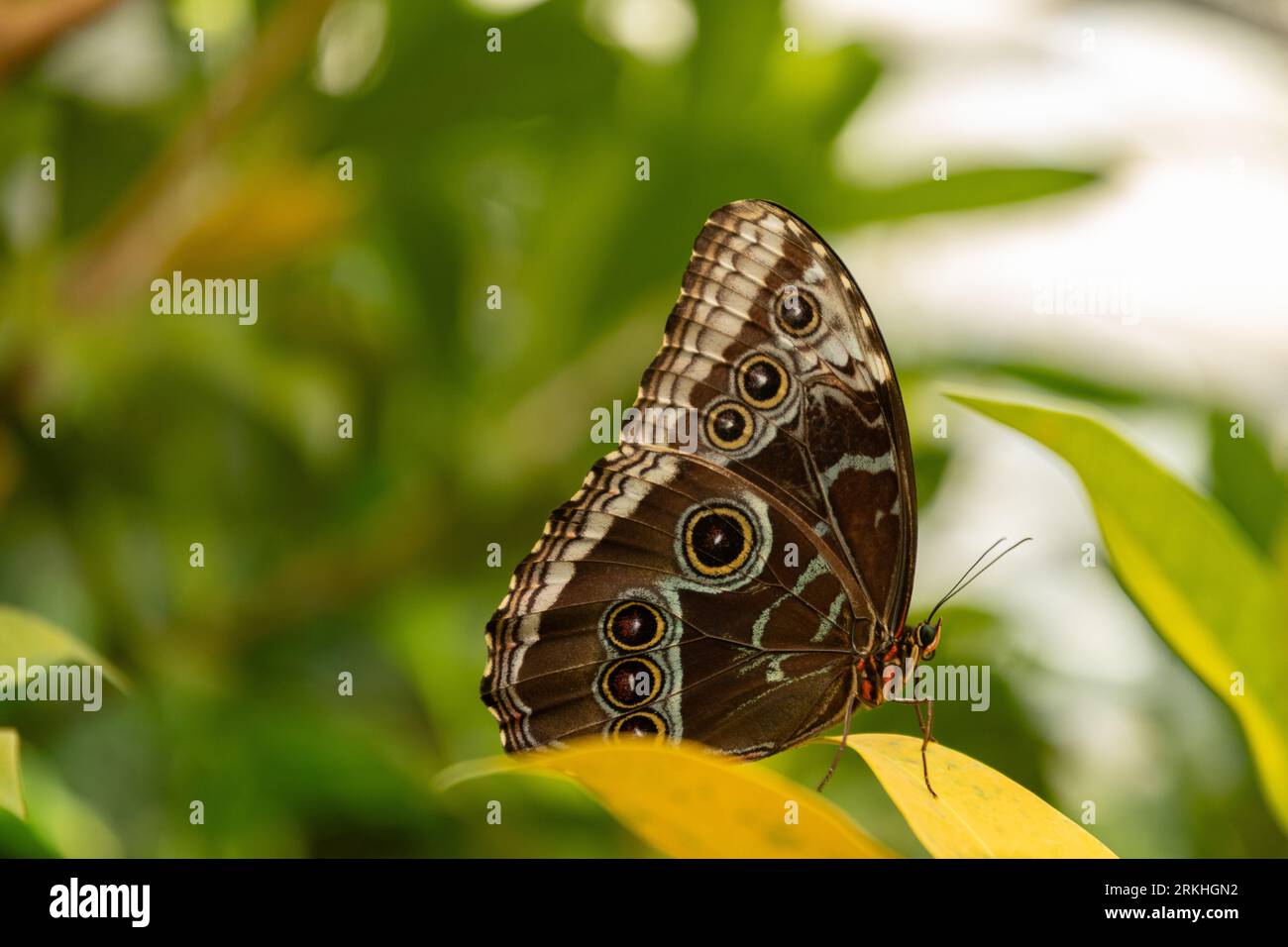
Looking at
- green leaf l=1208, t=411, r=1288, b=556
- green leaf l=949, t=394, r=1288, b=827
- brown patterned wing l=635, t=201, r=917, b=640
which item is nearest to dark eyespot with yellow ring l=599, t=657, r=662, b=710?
brown patterned wing l=635, t=201, r=917, b=640

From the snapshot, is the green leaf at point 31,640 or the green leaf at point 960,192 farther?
the green leaf at point 960,192

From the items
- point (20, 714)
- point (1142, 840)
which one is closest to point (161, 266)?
point (20, 714)

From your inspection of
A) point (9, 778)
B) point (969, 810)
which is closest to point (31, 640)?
point (9, 778)

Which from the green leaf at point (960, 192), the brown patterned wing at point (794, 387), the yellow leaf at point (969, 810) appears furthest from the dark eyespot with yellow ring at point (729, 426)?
the green leaf at point (960, 192)

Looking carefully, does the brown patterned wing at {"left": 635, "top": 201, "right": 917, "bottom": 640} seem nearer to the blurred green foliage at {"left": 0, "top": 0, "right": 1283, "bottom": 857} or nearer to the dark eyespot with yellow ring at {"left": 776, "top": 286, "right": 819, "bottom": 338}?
the dark eyespot with yellow ring at {"left": 776, "top": 286, "right": 819, "bottom": 338}

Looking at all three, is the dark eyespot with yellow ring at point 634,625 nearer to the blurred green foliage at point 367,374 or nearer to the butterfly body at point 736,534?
the butterfly body at point 736,534

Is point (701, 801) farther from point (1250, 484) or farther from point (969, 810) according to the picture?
point (1250, 484)
